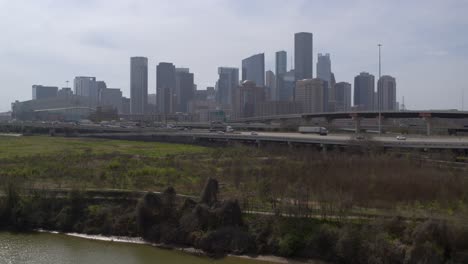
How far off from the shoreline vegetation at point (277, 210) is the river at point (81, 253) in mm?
1063

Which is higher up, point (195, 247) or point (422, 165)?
point (422, 165)

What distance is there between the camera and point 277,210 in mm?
27312

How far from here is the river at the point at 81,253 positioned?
25.4m

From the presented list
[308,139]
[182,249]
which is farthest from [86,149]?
[182,249]

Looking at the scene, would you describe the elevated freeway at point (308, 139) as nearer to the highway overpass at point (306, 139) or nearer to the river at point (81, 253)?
the highway overpass at point (306, 139)

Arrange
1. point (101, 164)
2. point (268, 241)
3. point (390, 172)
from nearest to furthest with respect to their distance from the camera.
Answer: point (268, 241) < point (390, 172) < point (101, 164)

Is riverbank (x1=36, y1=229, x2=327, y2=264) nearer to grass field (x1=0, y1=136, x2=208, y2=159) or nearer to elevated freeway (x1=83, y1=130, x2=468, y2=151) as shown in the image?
grass field (x1=0, y1=136, x2=208, y2=159)

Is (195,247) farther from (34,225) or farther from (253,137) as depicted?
(253,137)

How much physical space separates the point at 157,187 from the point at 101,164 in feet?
47.6

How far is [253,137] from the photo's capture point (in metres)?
79.6

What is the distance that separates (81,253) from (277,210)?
10948mm

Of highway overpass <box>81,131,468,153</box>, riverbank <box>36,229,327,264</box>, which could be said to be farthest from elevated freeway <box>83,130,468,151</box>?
riverbank <box>36,229,327,264</box>

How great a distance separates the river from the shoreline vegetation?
3.49 feet

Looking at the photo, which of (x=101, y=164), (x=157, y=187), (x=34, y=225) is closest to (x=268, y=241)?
(x=157, y=187)
